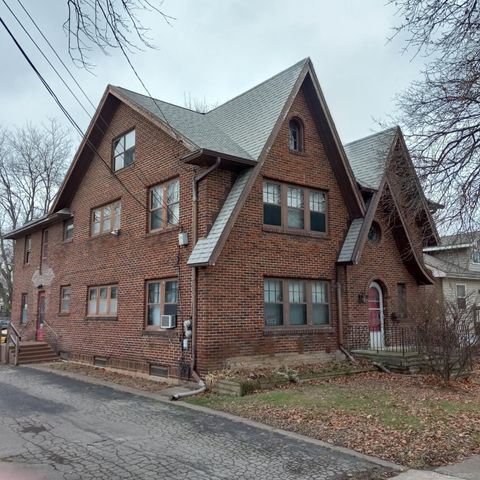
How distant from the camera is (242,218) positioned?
43.3 ft

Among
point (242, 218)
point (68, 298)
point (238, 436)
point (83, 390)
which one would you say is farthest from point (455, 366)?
point (68, 298)

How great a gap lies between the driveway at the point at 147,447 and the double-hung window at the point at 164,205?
5.47m

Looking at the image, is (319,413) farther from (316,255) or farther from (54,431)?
(316,255)

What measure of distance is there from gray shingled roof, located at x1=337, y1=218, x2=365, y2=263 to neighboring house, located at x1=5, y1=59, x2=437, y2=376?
0.04 metres

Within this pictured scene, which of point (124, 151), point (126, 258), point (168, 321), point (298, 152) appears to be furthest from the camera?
point (124, 151)

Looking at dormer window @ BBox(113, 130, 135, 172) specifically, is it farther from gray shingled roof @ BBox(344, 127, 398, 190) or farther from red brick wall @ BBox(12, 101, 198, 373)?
gray shingled roof @ BBox(344, 127, 398, 190)

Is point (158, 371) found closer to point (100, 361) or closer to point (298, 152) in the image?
point (100, 361)

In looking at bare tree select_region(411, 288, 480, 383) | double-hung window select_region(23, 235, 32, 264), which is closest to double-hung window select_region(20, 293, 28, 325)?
double-hung window select_region(23, 235, 32, 264)

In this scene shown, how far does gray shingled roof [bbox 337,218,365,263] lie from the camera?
49.4ft

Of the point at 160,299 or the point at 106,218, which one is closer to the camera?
the point at 160,299

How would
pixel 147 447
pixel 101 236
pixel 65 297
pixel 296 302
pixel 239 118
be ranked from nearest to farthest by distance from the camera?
pixel 147 447 → pixel 296 302 → pixel 239 118 → pixel 101 236 → pixel 65 297

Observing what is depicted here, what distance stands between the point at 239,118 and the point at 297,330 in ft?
22.5

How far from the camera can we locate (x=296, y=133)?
1520cm

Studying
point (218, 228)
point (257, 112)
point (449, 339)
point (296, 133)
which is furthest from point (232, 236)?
point (449, 339)
